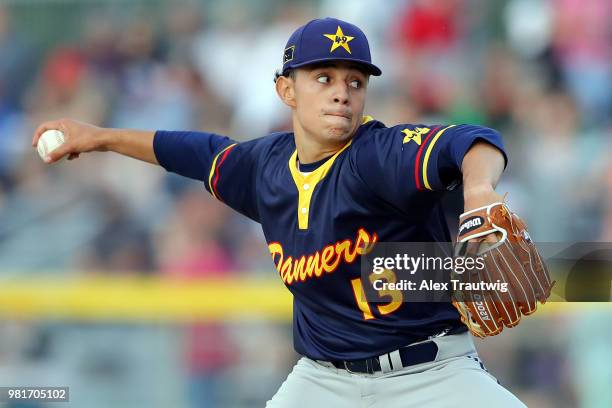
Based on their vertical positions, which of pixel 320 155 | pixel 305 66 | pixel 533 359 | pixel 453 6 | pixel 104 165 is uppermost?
pixel 453 6

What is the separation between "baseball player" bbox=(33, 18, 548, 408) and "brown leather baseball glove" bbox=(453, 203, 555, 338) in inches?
5.3

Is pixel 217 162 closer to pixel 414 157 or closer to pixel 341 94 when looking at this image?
pixel 341 94

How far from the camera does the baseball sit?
3795 mm

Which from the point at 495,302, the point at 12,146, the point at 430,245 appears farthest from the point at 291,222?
the point at 12,146

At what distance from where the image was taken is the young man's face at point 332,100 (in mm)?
3188

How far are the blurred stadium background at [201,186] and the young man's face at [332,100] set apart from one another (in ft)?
7.62

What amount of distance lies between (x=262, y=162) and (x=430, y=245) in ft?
2.52

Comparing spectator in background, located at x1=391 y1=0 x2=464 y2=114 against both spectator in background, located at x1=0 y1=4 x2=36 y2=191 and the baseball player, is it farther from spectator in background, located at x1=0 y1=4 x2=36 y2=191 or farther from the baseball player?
the baseball player

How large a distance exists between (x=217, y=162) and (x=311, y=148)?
0.53 metres

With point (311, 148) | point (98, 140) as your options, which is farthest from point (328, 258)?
point (98, 140)

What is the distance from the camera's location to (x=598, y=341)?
199 inches

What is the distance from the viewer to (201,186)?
21.2ft

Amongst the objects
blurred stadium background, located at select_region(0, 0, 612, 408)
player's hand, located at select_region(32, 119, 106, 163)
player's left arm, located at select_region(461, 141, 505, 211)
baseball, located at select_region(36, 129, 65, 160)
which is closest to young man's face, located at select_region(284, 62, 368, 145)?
player's left arm, located at select_region(461, 141, 505, 211)

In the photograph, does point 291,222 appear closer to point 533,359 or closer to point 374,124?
point 374,124
